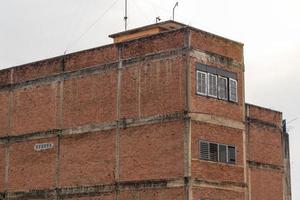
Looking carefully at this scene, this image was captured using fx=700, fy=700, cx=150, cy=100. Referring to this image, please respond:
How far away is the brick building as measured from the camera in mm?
32344

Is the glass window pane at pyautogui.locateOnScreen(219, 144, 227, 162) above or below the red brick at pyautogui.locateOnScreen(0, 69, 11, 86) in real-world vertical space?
below

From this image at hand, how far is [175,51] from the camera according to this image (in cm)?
3288

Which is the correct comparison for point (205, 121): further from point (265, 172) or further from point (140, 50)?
point (265, 172)

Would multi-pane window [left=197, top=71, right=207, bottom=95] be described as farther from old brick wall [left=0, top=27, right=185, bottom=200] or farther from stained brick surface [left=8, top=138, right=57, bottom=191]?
stained brick surface [left=8, top=138, right=57, bottom=191]

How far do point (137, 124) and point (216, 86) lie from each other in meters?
4.24

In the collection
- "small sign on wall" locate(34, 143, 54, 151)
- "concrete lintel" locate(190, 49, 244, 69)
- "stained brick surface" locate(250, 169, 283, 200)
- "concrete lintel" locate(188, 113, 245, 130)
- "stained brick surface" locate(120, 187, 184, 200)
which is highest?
"concrete lintel" locate(190, 49, 244, 69)

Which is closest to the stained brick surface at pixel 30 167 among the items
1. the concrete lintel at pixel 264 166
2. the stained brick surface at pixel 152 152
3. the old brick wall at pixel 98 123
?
the old brick wall at pixel 98 123

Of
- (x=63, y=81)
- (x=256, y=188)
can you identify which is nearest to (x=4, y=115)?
(x=63, y=81)

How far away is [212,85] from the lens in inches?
1319

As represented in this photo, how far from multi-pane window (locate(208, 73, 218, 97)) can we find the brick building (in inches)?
2.3

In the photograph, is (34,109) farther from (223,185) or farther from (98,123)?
(223,185)

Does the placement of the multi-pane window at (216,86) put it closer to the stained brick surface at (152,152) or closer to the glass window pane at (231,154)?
the stained brick surface at (152,152)

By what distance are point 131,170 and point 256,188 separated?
938 centimetres

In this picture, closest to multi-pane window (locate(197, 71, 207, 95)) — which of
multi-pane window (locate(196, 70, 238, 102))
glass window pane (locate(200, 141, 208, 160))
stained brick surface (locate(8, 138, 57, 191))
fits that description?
multi-pane window (locate(196, 70, 238, 102))
